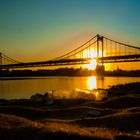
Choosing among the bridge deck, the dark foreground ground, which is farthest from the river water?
the dark foreground ground

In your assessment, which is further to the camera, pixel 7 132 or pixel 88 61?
pixel 88 61

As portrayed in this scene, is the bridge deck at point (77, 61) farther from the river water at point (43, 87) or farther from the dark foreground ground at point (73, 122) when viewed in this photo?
the dark foreground ground at point (73, 122)

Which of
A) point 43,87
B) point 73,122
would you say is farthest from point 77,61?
point 73,122

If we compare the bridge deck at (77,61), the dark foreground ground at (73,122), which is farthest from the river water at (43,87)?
the dark foreground ground at (73,122)

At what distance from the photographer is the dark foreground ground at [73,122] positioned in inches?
415

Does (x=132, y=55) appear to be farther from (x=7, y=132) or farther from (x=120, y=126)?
(x=7, y=132)

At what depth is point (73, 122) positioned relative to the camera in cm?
2112

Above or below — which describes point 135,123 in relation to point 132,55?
below

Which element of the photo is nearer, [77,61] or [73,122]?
[73,122]

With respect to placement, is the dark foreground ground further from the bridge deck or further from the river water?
the bridge deck

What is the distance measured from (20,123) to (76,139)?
2921 millimetres

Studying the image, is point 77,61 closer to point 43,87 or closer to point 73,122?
point 43,87

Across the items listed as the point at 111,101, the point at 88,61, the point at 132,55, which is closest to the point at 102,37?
the point at 88,61

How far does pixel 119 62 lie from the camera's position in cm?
9012
